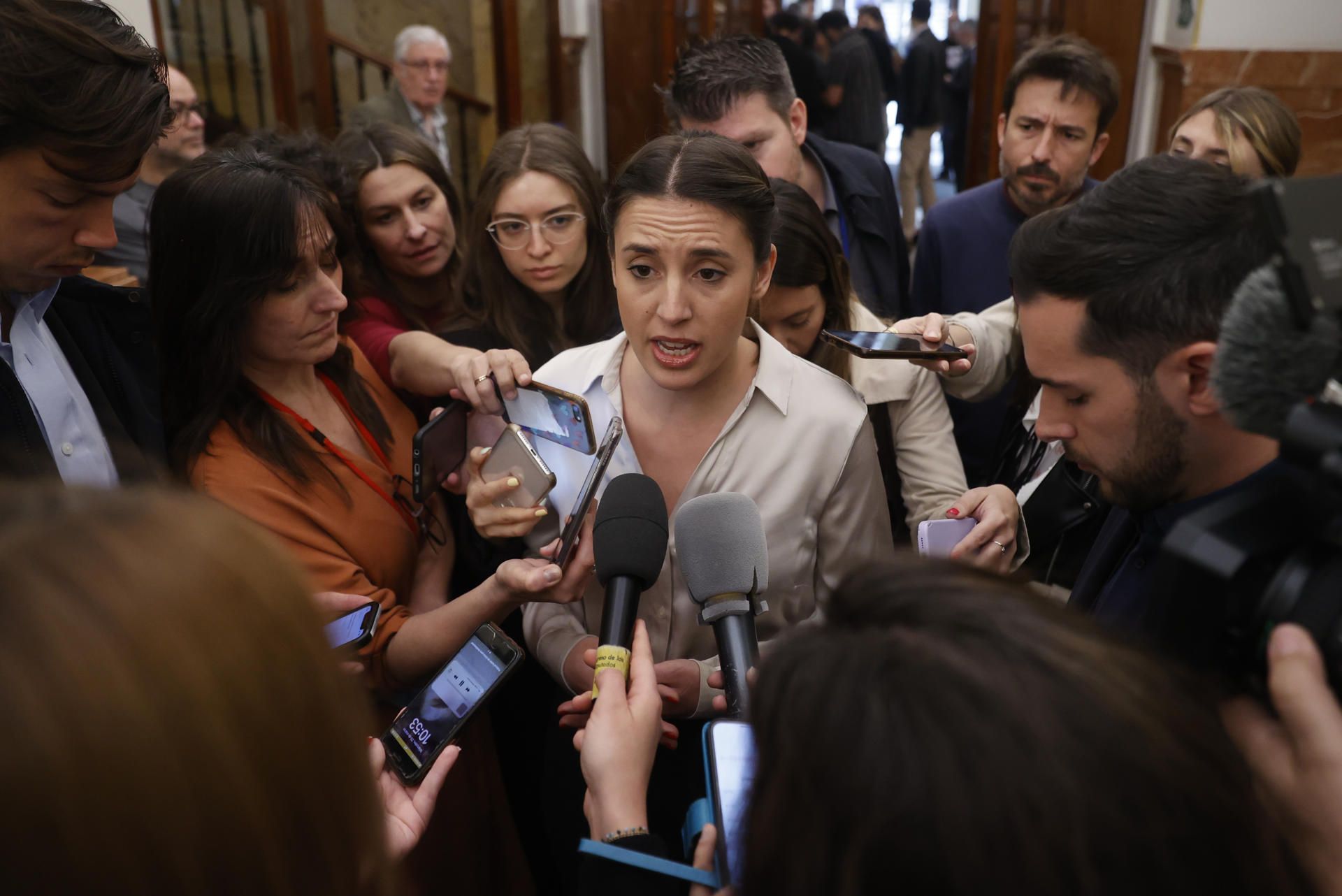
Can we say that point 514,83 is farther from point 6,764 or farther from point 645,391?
point 6,764

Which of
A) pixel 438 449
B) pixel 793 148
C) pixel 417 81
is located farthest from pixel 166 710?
pixel 417 81

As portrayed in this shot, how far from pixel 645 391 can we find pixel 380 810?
1.11 metres

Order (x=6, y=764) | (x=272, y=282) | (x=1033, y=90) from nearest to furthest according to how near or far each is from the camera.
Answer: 1. (x=6, y=764)
2. (x=272, y=282)
3. (x=1033, y=90)

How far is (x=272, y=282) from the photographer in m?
1.71

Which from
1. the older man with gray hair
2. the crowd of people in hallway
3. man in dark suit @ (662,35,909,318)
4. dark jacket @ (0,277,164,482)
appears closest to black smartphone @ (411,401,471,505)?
the crowd of people in hallway

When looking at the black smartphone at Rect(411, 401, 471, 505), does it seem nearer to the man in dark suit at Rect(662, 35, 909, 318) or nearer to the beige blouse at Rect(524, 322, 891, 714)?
the beige blouse at Rect(524, 322, 891, 714)

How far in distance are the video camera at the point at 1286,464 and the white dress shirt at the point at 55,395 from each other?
1.46 m

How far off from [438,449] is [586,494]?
0.43 m

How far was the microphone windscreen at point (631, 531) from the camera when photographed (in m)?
1.26

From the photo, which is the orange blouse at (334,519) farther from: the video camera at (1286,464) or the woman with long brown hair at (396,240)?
the video camera at (1286,464)

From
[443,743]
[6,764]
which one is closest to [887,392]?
[443,743]

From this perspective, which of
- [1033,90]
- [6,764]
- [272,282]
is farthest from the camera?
[1033,90]

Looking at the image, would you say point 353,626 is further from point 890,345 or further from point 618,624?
point 890,345

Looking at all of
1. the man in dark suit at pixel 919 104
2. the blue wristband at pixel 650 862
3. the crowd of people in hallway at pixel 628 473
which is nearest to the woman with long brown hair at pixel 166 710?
the crowd of people in hallway at pixel 628 473
